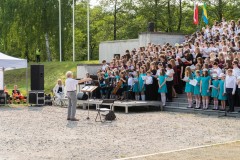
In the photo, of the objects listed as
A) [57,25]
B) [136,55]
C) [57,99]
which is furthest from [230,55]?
[57,25]

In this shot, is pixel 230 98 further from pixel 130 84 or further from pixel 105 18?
pixel 105 18

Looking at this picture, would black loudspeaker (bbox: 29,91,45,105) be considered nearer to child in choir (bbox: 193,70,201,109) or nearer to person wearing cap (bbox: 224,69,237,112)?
child in choir (bbox: 193,70,201,109)

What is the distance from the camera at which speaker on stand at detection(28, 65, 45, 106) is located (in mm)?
24016

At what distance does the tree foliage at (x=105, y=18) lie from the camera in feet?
154

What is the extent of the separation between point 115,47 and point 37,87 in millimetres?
7407

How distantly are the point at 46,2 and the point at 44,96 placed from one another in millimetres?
24534

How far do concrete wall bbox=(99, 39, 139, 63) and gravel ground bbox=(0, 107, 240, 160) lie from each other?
994cm

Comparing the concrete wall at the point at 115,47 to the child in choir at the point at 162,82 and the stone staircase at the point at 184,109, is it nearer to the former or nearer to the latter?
the stone staircase at the point at 184,109

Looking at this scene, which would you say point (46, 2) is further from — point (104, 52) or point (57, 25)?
point (104, 52)

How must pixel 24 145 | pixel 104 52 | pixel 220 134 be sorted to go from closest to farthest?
pixel 24 145, pixel 220 134, pixel 104 52

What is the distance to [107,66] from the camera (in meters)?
24.2

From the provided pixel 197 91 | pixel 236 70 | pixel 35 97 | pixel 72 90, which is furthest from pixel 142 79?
pixel 35 97

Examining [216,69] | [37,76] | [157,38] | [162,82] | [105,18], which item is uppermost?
[105,18]

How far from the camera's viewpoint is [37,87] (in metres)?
24.3
